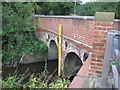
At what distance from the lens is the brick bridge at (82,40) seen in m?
1.84

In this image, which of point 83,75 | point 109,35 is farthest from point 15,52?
point 109,35

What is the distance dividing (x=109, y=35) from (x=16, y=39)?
9.83 m

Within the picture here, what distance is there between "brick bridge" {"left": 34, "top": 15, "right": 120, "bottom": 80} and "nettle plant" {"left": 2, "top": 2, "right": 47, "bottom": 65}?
0.96 m

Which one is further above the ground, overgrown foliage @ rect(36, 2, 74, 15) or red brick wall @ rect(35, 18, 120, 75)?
overgrown foliage @ rect(36, 2, 74, 15)

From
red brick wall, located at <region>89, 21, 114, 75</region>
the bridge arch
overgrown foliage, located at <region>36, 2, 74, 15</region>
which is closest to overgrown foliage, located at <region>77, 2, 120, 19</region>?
overgrown foliage, located at <region>36, 2, 74, 15</region>

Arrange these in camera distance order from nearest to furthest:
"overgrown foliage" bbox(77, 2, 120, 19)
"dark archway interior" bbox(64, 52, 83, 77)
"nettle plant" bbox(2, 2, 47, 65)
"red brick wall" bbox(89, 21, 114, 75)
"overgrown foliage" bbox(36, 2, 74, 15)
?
"red brick wall" bbox(89, 21, 114, 75)
"dark archway interior" bbox(64, 52, 83, 77)
"nettle plant" bbox(2, 2, 47, 65)
"overgrown foliage" bbox(77, 2, 120, 19)
"overgrown foliage" bbox(36, 2, 74, 15)

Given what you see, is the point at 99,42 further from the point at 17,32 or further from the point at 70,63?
the point at 17,32

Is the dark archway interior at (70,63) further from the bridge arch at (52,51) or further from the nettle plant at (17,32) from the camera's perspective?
the nettle plant at (17,32)

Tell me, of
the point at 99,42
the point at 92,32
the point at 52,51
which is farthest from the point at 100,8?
the point at 99,42

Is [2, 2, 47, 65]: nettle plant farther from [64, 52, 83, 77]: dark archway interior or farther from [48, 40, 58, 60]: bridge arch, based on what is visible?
[64, 52, 83, 77]: dark archway interior

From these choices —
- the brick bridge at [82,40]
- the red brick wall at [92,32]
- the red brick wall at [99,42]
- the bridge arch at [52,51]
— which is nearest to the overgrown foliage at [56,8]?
the brick bridge at [82,40]

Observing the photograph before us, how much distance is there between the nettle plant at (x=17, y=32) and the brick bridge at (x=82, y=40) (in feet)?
3.14

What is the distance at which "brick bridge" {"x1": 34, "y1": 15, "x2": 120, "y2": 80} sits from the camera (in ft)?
6.03

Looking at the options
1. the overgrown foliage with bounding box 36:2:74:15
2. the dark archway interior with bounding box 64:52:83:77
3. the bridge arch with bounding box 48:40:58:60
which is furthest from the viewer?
the overgrown foliage with bounding box 36:2:74:15
